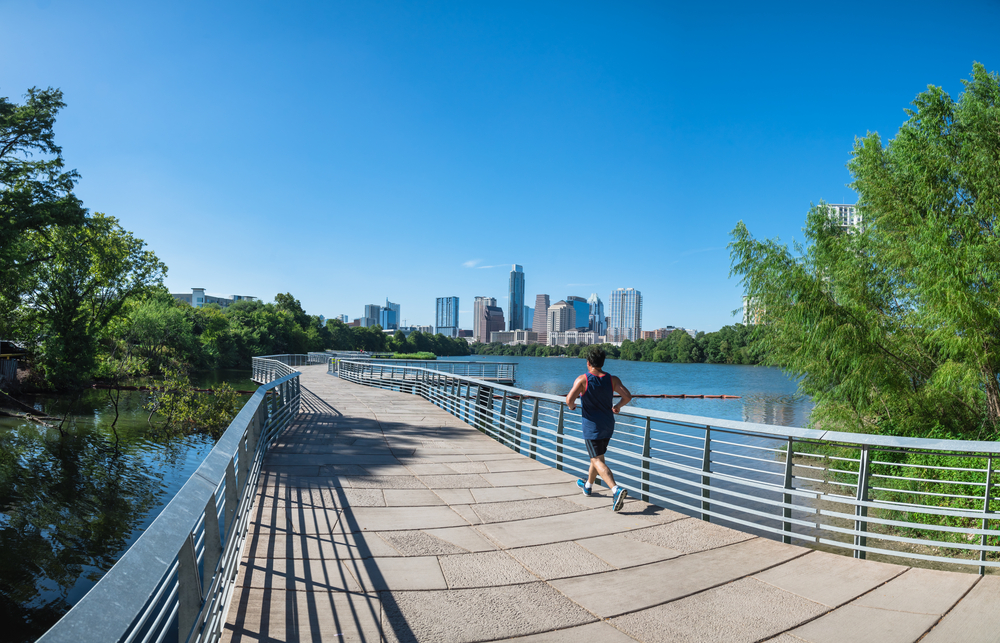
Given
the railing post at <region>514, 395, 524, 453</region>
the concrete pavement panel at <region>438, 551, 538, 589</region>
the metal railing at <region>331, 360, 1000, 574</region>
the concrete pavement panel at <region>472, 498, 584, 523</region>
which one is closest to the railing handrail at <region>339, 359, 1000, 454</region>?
the metal railing at <region>331, 360, 1000, 574</region>

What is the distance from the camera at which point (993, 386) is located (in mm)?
11266

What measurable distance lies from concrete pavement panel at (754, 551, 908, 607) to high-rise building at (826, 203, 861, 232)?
12511mm

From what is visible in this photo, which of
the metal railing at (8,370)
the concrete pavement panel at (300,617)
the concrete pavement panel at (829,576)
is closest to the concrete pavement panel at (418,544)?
the concrete pavement panel at (300,617)

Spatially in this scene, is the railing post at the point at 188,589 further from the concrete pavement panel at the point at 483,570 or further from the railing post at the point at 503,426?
the railing post at the point at 503,426

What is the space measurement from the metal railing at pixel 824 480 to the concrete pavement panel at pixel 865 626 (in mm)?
489

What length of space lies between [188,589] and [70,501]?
14453mm

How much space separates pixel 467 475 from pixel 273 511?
277 centimetres

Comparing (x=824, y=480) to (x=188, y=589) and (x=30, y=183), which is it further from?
(x=30, y=183)

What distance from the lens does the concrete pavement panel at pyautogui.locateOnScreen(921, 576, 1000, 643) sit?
3.31 metres

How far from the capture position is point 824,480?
5176mm

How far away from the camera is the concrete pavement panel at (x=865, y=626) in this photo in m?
3.30

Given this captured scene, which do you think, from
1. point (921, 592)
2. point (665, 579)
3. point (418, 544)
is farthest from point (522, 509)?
point (921, 592)

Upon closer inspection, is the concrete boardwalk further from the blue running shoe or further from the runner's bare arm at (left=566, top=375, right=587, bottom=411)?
the runner's bare arm at (left=566, top=375, right=587, bottom=411)

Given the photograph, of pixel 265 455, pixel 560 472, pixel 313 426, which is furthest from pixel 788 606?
pixel 313 426
